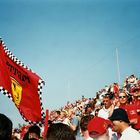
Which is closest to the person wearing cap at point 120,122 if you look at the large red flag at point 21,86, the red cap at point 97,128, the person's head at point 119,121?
the person's head at point 119,121

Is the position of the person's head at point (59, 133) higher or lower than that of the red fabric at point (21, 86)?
lower

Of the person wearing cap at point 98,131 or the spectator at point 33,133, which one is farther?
the spectator at point 33,133

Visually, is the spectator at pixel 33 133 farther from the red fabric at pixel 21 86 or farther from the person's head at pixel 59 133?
the person's head at pixel 59 133

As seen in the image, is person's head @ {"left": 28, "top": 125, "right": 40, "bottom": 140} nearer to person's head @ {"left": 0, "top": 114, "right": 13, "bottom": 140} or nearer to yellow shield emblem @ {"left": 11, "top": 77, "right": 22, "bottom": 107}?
yellow shield emblem @ {"left": 11, "top": 77, "right": 22, "bottom": 107}

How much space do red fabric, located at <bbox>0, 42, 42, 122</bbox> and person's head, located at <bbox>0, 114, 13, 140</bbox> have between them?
296 cm

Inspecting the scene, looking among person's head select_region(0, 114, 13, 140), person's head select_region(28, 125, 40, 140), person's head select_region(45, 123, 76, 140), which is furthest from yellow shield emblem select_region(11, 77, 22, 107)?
person's head select_region(45, 123, 76, 140)

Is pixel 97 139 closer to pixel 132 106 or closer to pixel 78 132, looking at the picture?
pixel 132 106

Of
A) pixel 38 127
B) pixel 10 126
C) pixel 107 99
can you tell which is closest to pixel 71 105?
pixel 107 99

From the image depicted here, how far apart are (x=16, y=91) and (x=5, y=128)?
3.15 metres

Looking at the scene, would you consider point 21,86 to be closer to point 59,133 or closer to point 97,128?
point 97,128

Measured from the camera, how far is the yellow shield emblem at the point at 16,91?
19.9 ft

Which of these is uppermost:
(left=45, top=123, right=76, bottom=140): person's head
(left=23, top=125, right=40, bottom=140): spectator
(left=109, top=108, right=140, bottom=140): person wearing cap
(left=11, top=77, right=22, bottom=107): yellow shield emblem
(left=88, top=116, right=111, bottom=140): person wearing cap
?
(left=11, top=77, right=22, bottom=107): yellow shield emblem

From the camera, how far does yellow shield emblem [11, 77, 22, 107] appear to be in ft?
19.9

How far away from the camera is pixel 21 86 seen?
625cm
